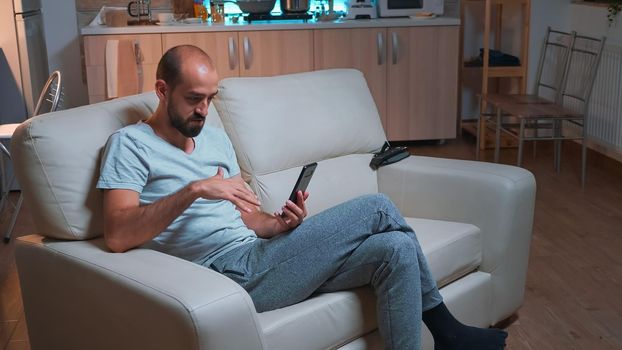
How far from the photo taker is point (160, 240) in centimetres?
213

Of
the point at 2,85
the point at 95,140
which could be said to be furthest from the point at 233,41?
the point at 95,140

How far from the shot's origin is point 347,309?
2139 millimetres

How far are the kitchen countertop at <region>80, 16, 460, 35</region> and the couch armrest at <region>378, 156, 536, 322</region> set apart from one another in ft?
8.71

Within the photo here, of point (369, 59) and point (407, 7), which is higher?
point (407, 7)

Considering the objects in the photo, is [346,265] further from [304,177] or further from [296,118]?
[296,118]

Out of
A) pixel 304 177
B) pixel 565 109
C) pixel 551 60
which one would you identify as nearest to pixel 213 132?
pixel 304 177

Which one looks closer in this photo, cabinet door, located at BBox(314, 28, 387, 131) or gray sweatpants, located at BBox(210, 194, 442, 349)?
gray sweatpants, located at BBox(210, 194, 442, 349)

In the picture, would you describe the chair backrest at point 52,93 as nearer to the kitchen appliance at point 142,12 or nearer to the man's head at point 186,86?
the kitchen appliance at point 142,12

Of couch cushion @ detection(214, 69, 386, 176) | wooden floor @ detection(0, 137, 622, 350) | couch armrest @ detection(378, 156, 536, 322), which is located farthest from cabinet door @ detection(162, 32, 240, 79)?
couch armrest @ detection(378, 156, 536, 322)

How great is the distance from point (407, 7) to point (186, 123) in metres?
3.81

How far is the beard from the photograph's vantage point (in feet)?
6.94

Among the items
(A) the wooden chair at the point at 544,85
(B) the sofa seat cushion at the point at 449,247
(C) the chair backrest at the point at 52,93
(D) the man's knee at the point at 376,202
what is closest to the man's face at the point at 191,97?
(D) the man's knee at the point at 376,202

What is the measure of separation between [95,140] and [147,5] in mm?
3529

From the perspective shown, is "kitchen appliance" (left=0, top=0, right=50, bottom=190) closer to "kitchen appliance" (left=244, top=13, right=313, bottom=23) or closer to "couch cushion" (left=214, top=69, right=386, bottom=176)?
"kitchen appliance" (left=244, top=13, right=313, bottom=23)
